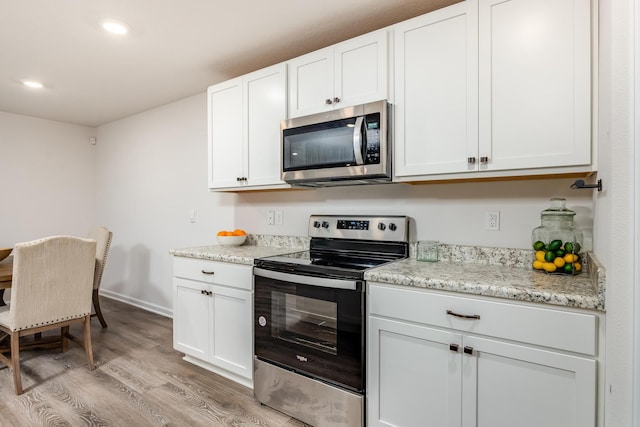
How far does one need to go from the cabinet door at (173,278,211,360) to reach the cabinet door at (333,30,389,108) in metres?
1.65

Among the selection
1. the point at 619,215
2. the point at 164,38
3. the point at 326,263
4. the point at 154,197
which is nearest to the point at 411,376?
the point at 326,263

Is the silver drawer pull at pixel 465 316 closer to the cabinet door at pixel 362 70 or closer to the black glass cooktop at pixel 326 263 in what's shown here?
the black glass cooktop at pixel 326 263

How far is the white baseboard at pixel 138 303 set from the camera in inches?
156

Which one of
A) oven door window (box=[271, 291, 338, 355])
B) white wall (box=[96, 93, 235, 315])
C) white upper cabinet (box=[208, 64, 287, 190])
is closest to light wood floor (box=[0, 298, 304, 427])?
oven door window (box=[271, 291, 338, 355])

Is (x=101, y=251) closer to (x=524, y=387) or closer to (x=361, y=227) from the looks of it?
(x=361, y=227)

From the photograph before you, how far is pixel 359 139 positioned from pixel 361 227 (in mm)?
640

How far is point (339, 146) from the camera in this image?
2.12 meters

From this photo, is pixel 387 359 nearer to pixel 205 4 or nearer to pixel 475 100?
pixel 475 100

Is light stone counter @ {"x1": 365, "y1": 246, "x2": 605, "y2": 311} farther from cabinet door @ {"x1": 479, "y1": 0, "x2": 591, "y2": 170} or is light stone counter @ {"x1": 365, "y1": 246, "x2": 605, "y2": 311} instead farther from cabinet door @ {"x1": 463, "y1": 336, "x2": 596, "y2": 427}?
cabinet door @ {"x1": 479, "y1": 0, "x2": 591, "y2": 170}

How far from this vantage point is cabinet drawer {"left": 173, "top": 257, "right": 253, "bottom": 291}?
7.68 ft

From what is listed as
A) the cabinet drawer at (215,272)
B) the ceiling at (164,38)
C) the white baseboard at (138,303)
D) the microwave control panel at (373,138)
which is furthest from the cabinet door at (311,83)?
the white baseboard at (138,303)

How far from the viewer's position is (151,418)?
206 centimetres

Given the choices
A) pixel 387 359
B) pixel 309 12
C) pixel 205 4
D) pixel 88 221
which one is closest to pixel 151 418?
pixel 387 359

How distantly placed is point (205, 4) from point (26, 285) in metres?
2.11
